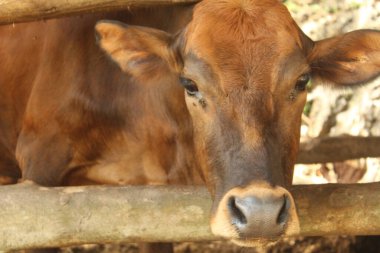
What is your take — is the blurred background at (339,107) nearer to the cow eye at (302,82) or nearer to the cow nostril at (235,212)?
the cow eye at (302,82)

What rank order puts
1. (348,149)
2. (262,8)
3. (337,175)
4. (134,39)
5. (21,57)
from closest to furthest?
(262,8), (134,39), (21,57), (348,149), (337,175)

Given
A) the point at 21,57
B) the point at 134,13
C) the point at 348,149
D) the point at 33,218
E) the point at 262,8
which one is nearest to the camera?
the point at 33,218

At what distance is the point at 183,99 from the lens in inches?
166

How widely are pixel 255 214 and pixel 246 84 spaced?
0.62 metres

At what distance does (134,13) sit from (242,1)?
110 centimetres

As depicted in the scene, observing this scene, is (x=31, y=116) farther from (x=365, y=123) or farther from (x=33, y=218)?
(x=365, y=123)

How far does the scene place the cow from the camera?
3.08 meters

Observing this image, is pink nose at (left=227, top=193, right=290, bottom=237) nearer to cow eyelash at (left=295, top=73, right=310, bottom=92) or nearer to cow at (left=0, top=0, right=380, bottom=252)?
cow at (left=0, top=0, right=380, bottom=252)

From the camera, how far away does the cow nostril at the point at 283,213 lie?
2881mm

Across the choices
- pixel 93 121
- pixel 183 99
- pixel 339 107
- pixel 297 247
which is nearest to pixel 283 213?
pixel 183 99

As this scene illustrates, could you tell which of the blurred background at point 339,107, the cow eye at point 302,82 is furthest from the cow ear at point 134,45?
the blurred background at point 339,107

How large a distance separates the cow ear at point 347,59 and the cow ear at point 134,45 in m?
0.74

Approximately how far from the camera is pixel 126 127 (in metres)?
4.50

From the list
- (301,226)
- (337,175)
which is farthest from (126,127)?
(337,175)
